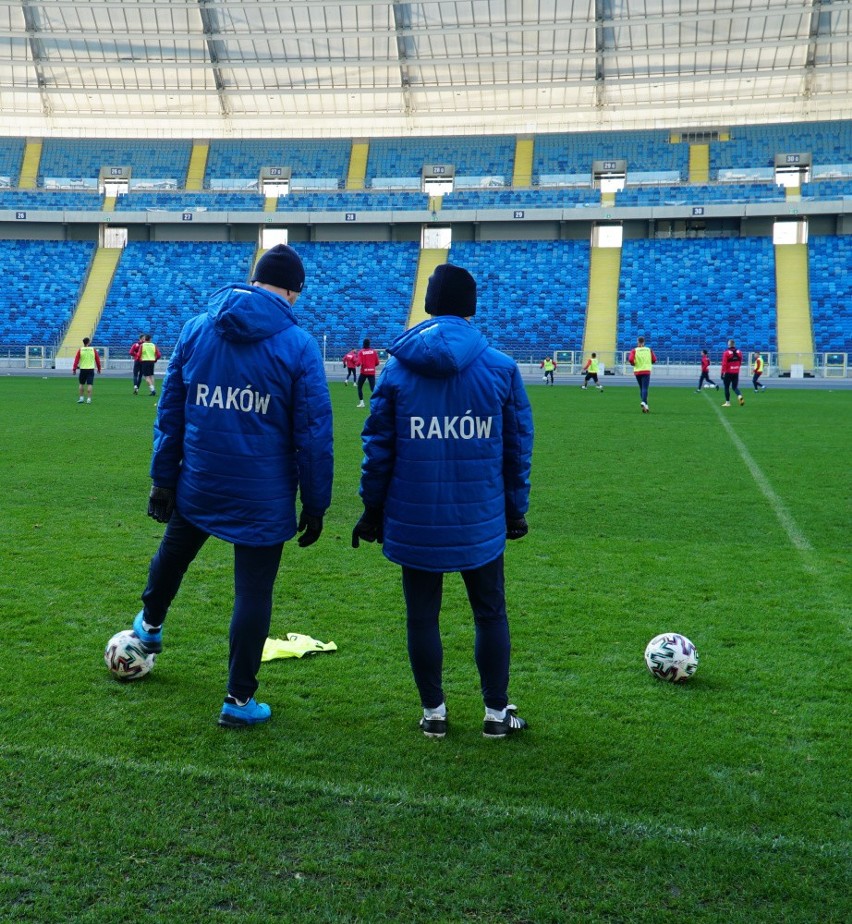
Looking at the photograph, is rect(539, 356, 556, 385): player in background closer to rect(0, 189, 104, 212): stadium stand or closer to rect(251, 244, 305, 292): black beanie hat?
rect(0, 189, 104, 212): stadium stand

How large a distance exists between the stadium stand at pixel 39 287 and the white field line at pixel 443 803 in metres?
40.0

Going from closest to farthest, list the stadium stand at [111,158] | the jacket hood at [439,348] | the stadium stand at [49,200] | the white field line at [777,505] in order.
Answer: the jacket hood at [439,348]
the white field line at [777,505]
the stadium stand at [49,200]
the stadium stand at [111,158]

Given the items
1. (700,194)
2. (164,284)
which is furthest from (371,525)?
(164,284)

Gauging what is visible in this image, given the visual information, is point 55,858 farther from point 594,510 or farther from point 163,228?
point 163,228

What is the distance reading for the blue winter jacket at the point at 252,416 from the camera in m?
3.85

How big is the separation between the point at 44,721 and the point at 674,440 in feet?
40.7

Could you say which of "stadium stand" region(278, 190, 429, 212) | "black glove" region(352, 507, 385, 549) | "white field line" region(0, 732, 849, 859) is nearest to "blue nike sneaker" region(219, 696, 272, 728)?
"white field line" region(0, 732, 849, 859)

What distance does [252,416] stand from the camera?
3.89 m

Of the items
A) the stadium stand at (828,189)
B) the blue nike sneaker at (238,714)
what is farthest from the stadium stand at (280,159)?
the blue nike sneaker at (238,714)

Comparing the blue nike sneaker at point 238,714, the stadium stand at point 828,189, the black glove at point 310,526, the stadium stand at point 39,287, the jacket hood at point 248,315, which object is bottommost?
the blue nike sneaker at point 238,714

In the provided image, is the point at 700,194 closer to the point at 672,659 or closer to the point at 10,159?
the point at 10,159

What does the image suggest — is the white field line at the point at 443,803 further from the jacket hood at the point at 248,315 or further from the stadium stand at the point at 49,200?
the stadium stand at the point at 49,200

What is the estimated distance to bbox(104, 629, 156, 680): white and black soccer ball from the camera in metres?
4.42

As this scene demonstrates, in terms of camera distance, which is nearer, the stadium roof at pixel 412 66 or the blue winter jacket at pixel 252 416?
the blue winter jacket at pixel 252 416
